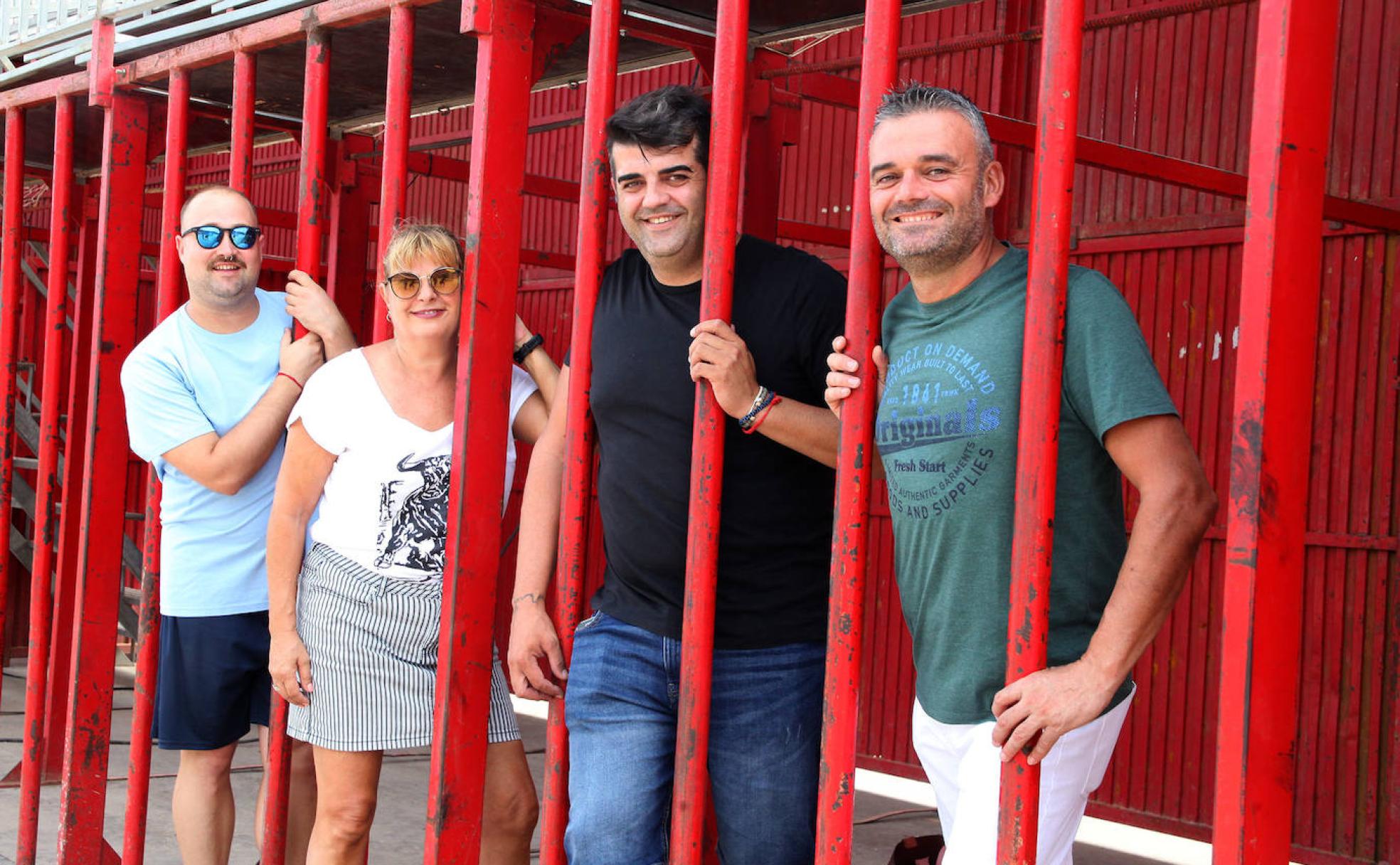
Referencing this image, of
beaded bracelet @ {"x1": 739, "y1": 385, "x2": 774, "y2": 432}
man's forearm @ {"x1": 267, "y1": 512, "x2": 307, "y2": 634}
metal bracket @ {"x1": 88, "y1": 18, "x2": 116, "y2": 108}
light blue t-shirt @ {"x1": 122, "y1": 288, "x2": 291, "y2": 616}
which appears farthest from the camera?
metal bracket @ {"x1": 88, "y1": 18, "x2": 116, "y2": 108}

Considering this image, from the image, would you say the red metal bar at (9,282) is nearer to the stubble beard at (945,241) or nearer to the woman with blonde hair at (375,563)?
the woman with blonde hair at (375,563)

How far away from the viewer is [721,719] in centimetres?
296

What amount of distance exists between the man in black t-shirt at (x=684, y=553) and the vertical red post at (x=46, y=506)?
2.89 m

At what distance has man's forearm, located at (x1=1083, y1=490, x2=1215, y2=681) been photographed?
2135mm

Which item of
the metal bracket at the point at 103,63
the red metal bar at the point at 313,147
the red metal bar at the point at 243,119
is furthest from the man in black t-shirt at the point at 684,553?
the metal bracket at the point at 103,63

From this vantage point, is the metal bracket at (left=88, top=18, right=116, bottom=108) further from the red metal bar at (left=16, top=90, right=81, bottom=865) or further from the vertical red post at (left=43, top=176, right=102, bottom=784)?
the vertical red post at (left=43, top=176, right=102, bottom=784)

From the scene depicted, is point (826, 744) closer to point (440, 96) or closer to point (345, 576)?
point (345, 576)

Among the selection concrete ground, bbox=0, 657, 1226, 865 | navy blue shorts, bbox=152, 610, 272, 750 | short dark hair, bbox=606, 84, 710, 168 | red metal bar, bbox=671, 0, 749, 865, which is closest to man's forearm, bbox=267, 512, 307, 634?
navy blue shorts, bbox=152, 610, 272, 750

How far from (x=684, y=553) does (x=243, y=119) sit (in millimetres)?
2302

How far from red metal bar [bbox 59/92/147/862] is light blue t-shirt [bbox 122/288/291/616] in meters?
0.66

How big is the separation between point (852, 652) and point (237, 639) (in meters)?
2.35

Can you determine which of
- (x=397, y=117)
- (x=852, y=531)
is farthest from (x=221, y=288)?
(x=852, y=531)

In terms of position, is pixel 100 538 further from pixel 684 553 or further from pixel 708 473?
pixel 708 473

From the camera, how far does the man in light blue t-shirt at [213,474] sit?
394 centimetres
